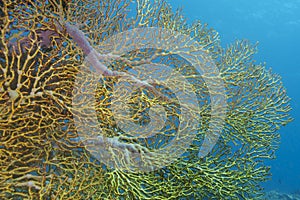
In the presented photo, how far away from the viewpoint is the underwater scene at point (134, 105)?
3.55m

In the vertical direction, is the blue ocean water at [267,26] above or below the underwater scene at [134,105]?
above

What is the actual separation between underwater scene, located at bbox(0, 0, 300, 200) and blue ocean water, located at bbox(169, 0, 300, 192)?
23371mm

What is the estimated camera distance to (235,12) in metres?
41.1

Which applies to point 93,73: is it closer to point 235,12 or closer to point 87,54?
point 87,54

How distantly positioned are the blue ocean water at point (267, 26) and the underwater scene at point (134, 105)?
76.7 feet

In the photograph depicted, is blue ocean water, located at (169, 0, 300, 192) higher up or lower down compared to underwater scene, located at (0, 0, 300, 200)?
higher up

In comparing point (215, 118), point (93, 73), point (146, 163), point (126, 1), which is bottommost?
point (146, 163)

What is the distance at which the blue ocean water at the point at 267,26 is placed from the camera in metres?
36.5

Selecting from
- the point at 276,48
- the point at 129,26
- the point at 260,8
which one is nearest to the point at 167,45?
the point at 129,26

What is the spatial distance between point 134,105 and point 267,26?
150ft

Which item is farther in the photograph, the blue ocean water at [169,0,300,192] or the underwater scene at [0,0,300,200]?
the blue ocean water at [169,0,300,192]

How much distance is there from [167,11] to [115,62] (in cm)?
159

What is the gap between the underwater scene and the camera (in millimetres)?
3549

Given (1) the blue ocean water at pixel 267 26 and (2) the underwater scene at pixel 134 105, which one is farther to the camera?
(1) the blue ocean water at pixel 267 26
